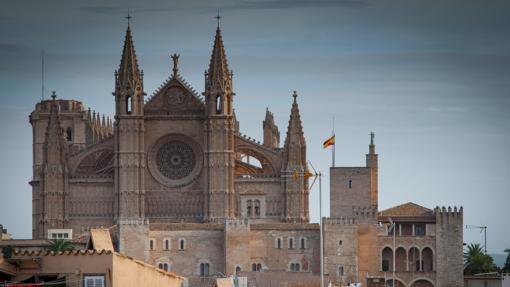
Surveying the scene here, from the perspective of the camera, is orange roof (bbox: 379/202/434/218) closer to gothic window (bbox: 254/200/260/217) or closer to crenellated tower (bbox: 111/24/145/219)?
gothic window (bbox: 254/200/260/217)

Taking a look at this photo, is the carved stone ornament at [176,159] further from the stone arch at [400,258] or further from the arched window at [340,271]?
the arched window at [340,271]

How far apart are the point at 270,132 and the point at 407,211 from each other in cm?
2814

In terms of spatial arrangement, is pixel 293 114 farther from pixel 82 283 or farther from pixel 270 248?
pixel 82 283

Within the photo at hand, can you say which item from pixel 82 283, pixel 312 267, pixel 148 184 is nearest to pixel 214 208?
pixel 148 184

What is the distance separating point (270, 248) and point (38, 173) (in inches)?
1355

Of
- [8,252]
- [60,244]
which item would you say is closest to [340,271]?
[60,244]

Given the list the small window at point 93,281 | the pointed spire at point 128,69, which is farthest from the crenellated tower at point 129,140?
the small window at point 93,281

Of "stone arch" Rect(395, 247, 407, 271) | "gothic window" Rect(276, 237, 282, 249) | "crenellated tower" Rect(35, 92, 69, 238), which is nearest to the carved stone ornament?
"crenellated tower" Rect(35, 92, 69, 238)

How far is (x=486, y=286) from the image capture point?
5138 inches

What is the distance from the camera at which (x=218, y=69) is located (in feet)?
534

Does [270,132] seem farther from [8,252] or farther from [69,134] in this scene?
[8,252]

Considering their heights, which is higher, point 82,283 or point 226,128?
point 226,128

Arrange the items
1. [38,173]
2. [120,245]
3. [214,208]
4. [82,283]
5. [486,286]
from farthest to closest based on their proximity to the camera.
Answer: [38,173] → [214,208] → [120,245] → [486,286] → [82,283]

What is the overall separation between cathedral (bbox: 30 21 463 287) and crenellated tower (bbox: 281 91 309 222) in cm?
9
